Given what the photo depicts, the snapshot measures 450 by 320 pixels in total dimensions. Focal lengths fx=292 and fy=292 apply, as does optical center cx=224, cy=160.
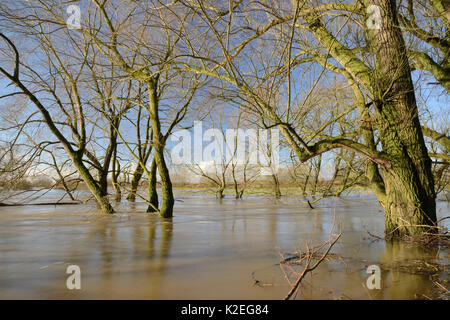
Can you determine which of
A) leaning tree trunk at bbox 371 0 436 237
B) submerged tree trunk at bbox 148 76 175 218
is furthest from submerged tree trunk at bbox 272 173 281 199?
leaning tree trunk at bbox 371 0 436 237

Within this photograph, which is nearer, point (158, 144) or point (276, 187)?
point (158, 144)

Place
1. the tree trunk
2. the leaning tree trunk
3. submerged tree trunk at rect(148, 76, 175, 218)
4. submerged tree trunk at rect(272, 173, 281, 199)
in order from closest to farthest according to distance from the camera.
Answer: the leaning tree trunk, submerged tree trunk at rect(148, 76, 175, 218), the tree trunk, submerged tree trunk at rect(272, 173, 281, 199)

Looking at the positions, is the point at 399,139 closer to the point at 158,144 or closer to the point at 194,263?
the point at 194,263

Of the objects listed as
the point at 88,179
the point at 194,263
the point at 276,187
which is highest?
the point at 88,179

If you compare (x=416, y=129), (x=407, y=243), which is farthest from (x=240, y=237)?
(x=416, y=129)

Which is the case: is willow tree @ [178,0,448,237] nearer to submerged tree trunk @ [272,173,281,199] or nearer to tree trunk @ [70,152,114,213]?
tree trunk @ [70,152,114,213]

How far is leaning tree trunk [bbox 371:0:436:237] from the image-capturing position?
423 cm

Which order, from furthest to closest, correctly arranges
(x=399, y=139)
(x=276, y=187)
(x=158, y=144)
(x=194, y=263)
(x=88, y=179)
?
(x=276, y=187), (x=88, y=179), (x=158, y=144), (x=399, y=139), (x=194, y=263)

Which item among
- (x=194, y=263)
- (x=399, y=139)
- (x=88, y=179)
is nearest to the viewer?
(x=194, y=263)

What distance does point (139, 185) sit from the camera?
1024 cm

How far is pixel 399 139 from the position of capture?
442 cm

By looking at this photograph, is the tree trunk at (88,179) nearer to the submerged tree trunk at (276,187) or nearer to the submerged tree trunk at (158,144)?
the submerged tree trunk at (158,144)

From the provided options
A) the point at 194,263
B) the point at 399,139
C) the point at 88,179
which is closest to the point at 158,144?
the point at 88,179
